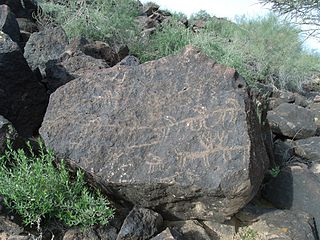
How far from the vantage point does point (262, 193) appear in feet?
13.5

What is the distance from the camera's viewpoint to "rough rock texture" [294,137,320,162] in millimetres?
5180

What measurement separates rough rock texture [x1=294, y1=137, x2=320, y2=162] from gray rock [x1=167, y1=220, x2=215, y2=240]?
86.3 inches

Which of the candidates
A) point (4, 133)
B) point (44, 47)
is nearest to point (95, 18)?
point (44, 47)

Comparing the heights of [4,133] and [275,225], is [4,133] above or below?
above

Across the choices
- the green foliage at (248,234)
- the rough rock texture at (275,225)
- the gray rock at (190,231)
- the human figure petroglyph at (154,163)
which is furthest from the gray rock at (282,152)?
the human figure petroglyph at (154,163)

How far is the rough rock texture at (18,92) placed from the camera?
4.44 metres

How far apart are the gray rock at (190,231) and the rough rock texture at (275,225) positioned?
247 mm

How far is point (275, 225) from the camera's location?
356 cm

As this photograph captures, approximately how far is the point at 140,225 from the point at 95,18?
5928mm

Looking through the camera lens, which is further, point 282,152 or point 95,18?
point 95,18

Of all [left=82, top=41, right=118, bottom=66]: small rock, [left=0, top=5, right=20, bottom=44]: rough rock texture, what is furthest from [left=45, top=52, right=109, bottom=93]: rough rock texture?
[left=0, top=5, right=20, bottom=44]: rough rock texture

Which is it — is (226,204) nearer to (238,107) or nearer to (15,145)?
(238,107)

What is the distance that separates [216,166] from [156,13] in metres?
10.1

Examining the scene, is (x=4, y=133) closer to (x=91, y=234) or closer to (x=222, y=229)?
(x=91, y=234)
